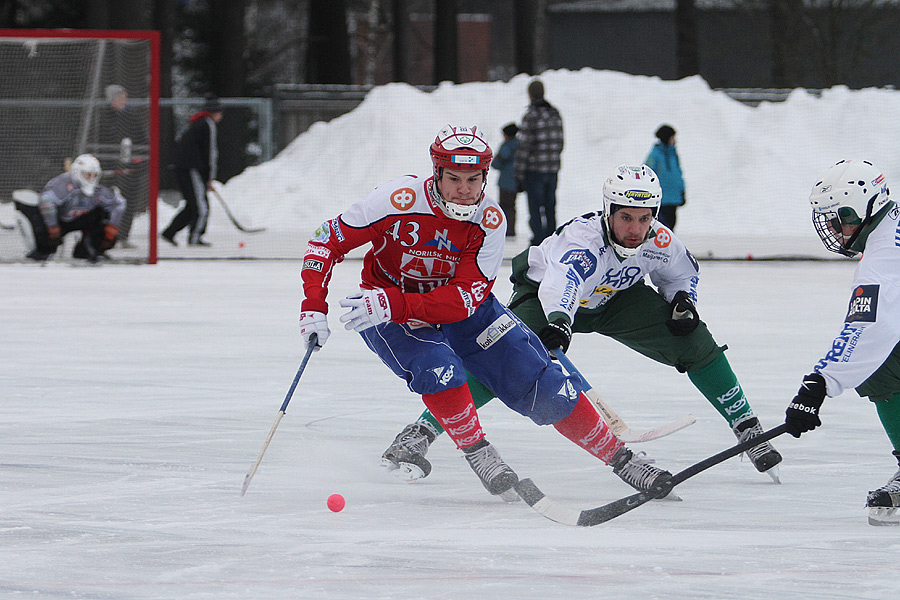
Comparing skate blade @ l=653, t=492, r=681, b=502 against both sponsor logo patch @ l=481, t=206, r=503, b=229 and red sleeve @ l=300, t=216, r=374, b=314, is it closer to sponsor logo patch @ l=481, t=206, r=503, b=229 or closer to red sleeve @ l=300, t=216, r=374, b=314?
sponsor logo patch @ l=481, t=206, r=503, b=229

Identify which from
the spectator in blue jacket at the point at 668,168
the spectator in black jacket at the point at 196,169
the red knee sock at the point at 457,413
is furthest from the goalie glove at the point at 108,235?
the red knee sock at the point at 457,413

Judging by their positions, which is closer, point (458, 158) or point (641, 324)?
point (458, 158)

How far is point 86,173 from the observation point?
10.9 meters

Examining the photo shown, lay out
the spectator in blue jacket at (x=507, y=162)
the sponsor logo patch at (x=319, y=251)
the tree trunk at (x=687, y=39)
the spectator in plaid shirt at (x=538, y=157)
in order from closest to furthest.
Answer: the sponsor logo patch at (x=319, y=251), the spectator in plaid shirt at (x=538, y=157), the spectator in blue jacket at (x=507, y=162), the tree trunk at (x=687, y=39)

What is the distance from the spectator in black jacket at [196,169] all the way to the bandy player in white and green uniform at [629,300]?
8.84 metres

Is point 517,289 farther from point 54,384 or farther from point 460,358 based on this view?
point 54,384

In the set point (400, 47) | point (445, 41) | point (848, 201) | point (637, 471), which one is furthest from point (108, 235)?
point (400, 47)

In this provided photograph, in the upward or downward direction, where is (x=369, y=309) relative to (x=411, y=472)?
upward

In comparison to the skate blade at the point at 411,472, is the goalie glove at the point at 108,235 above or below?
above

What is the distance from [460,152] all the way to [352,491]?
41.6 inches

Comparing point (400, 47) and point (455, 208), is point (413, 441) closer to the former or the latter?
point (455, 208)

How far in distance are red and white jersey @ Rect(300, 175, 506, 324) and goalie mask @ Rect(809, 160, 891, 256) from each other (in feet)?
3.11

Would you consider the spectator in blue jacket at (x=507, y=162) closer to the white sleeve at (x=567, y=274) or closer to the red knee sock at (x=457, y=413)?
the white sleeve at (x=567, y=274)

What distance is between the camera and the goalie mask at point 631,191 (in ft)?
13.4
